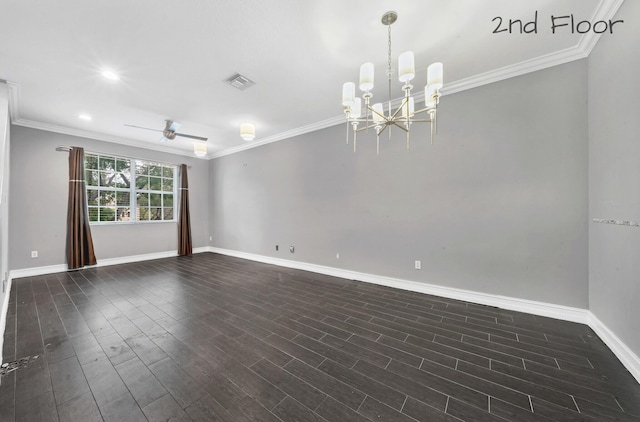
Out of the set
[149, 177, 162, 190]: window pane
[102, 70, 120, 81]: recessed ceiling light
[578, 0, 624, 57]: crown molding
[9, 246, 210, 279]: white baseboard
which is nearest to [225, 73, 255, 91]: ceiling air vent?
[102, 70, 120, 81]: recessed ceiling light

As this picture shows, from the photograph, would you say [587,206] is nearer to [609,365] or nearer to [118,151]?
[609,365]

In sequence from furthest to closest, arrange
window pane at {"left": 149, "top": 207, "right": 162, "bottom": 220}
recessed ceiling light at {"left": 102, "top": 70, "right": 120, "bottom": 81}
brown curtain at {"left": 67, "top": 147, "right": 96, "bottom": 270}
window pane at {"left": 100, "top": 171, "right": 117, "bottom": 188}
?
window pane at {"left": 149, "top": 207, "right": 162, "bottom": 220} → window pane at {"left": 100, "top": 171, "right": 117, "bottom": 188} → brown curtain at {"left": 67, "top": 147, "right": 96, "bottom": 270} → recessed ceiling light at {"left": 102, "top": 70, "right": 120, "bottom": 81}

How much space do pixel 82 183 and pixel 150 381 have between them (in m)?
4.85

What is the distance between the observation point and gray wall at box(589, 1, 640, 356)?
1630 mm

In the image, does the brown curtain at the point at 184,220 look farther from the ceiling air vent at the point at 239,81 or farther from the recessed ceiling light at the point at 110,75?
the ceiling air vent at the point at 239,81

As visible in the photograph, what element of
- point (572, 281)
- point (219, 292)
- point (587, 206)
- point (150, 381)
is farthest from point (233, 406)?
point (587, 206)

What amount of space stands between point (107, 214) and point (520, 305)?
7.32m

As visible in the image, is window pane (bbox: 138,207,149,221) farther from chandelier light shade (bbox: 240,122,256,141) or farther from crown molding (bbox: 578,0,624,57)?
crown molding (bbox: 578,0,624,57)

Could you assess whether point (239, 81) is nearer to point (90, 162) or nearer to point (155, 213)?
point (90, 162)

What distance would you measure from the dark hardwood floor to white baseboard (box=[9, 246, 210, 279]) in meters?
1.29

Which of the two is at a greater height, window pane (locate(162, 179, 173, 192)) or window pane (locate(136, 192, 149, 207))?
window pane (locate(162, 179, 173, 192))

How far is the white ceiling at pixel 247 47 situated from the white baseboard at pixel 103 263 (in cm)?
262

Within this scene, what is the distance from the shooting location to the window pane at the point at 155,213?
564 cm

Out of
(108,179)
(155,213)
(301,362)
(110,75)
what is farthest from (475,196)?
(108,179)
